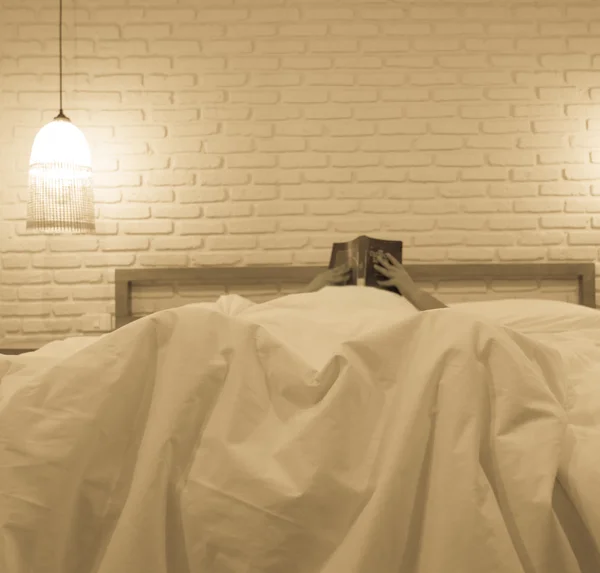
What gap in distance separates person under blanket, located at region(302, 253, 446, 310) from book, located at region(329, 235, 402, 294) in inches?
0.8

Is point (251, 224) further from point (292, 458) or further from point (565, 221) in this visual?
point (292, 458)

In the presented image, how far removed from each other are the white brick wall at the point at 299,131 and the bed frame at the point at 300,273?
0.08 meters

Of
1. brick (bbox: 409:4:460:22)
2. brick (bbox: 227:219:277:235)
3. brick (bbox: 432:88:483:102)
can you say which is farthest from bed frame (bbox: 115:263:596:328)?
brick (bbox: 409:4:460:22)

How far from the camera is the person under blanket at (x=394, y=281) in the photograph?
6.60ft

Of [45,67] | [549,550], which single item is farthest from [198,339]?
[45,67]

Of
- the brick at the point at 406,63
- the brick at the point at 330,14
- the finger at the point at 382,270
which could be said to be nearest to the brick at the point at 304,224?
the finger at the point at 382,270

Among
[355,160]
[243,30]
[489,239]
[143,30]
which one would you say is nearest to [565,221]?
[489,239]

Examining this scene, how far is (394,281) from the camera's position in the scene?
2.09 meters

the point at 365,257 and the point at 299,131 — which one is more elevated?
the point at 299,131

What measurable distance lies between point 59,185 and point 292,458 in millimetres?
2122

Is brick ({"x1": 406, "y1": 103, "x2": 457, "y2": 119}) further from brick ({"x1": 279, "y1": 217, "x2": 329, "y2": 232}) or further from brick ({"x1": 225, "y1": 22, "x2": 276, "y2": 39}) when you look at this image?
brick ({"x1": 225, "y1": 22, "x2": 276, "y2": 39})

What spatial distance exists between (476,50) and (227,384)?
8.59 ft

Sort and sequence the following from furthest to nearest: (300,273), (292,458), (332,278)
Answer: (300,273)
(332,278)
(292,458)

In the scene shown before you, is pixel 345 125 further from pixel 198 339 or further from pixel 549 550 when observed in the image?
pixel 549 550
